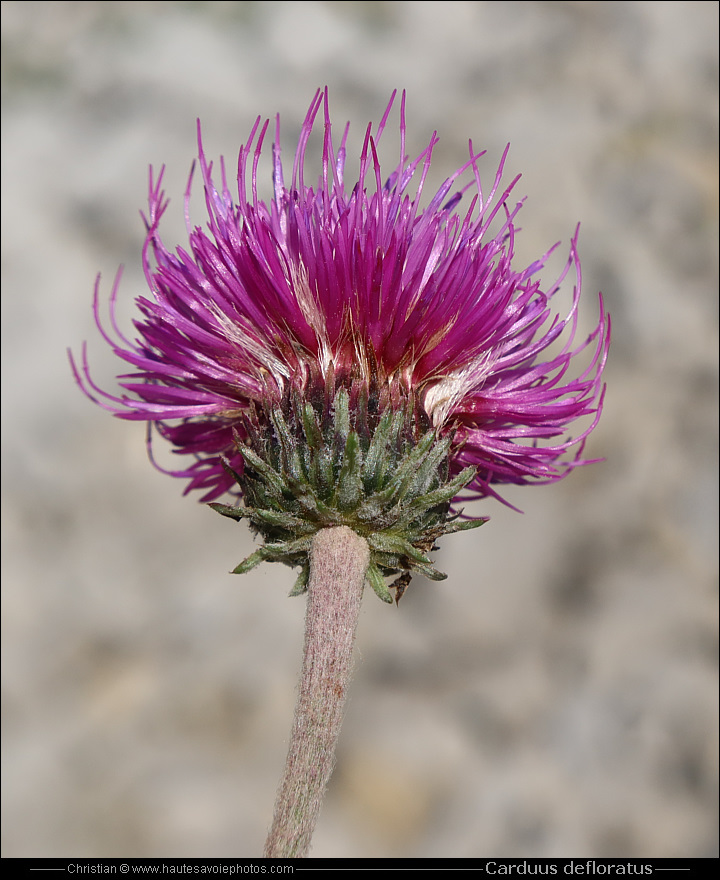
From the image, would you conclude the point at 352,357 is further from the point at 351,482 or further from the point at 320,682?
the point at 320,682

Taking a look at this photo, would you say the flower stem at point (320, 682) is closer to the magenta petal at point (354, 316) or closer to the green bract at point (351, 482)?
the green bract at point (351, 482)

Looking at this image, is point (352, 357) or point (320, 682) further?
point (352, 357)

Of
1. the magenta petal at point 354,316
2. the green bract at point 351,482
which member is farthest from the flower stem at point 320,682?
the magenta petal at point 354,316

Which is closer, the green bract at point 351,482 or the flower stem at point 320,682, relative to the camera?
the flower stem at point 320,682

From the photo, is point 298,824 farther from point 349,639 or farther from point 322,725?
point 349,639

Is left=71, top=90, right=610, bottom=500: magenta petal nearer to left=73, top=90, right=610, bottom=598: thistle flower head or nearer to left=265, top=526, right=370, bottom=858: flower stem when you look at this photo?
left=73, top=90, right=610, bottom=598: thistle flower head

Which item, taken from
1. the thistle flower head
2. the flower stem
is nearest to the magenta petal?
the thistle flower head

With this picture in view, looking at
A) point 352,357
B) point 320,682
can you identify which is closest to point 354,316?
point 352,357
